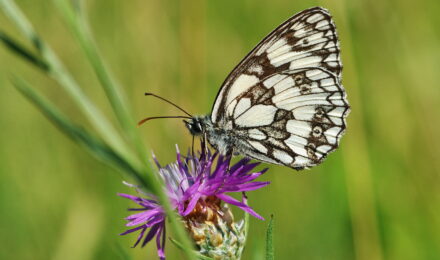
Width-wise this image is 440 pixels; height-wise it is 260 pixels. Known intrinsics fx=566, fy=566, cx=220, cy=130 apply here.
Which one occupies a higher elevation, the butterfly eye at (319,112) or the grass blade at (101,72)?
the butterfly eye at (319,112)

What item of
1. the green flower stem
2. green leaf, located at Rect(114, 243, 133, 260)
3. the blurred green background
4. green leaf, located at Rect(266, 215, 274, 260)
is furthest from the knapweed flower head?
the blurred green background

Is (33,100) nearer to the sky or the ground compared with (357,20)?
nearer to the ground

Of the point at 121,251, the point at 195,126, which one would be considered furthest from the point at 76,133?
A: the point at 195,126

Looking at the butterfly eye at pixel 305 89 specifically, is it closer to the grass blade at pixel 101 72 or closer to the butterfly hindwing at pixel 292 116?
the butterfly hindwing at pixel 292 116

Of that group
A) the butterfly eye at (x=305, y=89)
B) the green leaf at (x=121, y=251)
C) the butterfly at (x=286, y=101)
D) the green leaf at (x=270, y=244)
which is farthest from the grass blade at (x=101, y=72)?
the butterfly eye at (x=305, y=89)

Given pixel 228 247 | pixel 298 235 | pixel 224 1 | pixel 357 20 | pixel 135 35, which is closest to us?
pixel 228 247

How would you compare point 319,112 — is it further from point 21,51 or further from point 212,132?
point 21,51

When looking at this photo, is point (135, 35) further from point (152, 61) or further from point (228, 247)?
point (228, 247)

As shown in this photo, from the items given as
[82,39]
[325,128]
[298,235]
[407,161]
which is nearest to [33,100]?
[82,39]
